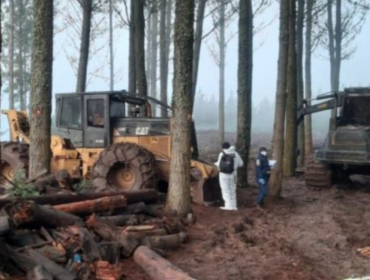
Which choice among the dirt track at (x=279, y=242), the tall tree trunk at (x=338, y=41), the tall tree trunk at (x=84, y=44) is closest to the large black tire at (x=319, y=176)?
the dirt track at (x=279, y=242)

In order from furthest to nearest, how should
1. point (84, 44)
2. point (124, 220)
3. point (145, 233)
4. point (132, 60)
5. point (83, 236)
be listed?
point (84, 44) → point (132, 60) → point (124, 220) → point (145, 233) → point (83, 236)

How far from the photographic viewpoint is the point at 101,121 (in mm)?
13438

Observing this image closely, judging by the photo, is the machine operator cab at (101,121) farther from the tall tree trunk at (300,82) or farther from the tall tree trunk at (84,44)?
the tall tree trunk at (300,82)

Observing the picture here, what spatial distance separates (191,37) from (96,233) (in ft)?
13.7

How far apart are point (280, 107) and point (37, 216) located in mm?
7835

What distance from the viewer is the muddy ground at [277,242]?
27.1ft

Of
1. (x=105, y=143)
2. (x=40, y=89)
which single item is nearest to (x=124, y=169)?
(x=105, y=143)

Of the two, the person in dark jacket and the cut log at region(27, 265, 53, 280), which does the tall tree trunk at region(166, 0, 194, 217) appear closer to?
the person in dark jacket

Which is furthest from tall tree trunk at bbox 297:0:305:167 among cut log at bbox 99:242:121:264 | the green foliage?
cut log at bbox 99:242:121:264

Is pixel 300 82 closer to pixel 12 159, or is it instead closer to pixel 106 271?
pixel 12 159

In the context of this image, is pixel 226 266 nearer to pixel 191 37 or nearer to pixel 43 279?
pixel 43 279

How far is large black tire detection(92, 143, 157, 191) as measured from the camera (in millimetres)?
12086

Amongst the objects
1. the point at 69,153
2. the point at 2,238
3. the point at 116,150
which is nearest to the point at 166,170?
the point at 116,150

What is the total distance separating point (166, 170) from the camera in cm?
1288
